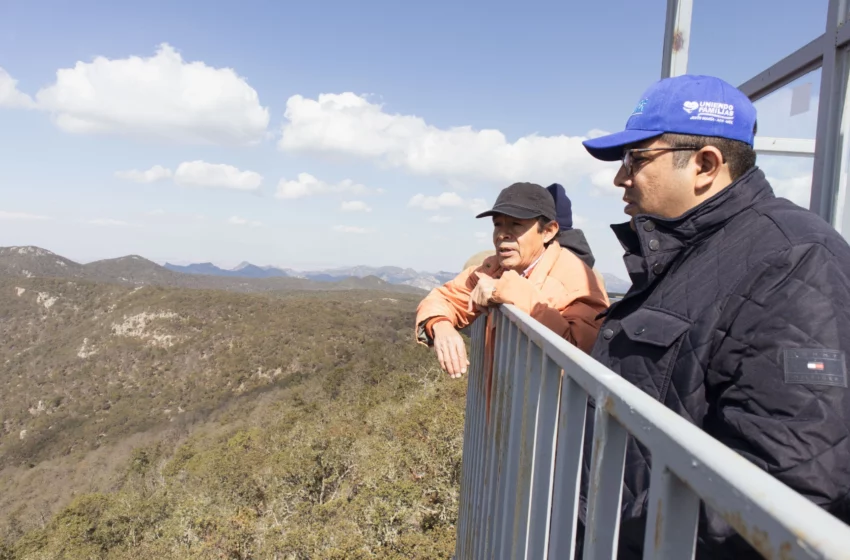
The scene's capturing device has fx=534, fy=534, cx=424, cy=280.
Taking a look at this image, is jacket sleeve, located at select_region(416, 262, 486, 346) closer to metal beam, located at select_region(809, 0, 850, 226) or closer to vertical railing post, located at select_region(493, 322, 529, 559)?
vertical railing post, located at select_region(493, 322, 529, 559)

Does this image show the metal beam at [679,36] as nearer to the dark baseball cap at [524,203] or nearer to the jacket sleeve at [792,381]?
the dark baseball cap at [524,203]

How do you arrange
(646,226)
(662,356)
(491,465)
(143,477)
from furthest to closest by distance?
(143,477) < (491,465) < (646,226) < (662,356)

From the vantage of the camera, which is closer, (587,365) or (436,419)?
(587,365)

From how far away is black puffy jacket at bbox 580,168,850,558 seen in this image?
3.12 ft

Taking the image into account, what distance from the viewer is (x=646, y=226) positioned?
4.75 feet

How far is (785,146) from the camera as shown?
245 cm

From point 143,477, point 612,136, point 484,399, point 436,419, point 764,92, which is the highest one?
point 764,92

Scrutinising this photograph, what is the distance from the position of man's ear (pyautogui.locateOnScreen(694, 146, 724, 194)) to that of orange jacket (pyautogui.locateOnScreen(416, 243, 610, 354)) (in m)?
0.67

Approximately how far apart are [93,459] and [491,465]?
73.7m

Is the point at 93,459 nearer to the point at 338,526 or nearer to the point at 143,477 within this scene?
the point at 143,477

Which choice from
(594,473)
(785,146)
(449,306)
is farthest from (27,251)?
(594,473)

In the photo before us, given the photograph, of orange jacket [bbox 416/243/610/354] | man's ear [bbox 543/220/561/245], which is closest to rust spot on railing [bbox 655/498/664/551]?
orange jacket [bbox 416/243/610/354]

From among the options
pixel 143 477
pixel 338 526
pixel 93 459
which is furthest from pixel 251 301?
pixel 338 526

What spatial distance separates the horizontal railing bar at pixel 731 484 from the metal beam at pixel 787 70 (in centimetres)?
198
